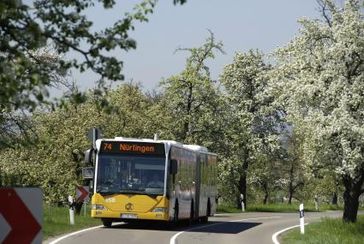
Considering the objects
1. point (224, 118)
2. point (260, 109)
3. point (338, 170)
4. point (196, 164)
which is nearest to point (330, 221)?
point (338, 170)

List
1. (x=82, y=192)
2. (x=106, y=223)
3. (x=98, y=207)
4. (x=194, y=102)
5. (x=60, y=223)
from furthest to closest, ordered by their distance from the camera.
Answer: (x=194, y=102) → (x=82, y=192) → (x=106, y=223) → (x=60, y=223) → (x=98, y=207)

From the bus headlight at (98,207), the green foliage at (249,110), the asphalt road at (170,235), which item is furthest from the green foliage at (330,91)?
the green foliage at (249,110)

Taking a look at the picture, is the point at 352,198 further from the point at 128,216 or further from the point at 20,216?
the point at 20,216

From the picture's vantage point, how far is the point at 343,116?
27344 mm

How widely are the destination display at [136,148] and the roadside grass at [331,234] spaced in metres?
4.82

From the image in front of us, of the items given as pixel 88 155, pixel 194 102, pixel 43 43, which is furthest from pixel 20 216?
pixel 194 102

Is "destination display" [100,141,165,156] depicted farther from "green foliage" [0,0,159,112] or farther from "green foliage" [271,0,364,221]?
"green foliage" [0,0,159,112]

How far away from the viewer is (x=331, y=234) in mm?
23438

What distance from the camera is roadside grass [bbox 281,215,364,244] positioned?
21.0m

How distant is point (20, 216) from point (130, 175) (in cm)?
1899

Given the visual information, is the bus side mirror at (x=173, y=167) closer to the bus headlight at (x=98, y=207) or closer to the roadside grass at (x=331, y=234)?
the bus headlight at (x=98, y=207)

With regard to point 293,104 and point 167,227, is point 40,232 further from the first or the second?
point 293,104

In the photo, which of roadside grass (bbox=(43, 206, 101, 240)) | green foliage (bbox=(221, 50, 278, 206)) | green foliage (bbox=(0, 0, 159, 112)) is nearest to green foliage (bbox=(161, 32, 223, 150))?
green foliage (bbox=(221, 50, 278, 206))

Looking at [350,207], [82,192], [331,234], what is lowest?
[331,234]
